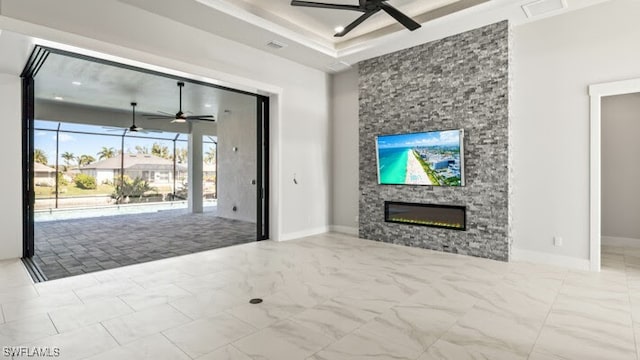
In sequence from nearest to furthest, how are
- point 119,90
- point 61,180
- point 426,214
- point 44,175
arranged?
point 426,214 < point 119,90 < point 44,175 < point 61,180

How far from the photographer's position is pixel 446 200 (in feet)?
17.3

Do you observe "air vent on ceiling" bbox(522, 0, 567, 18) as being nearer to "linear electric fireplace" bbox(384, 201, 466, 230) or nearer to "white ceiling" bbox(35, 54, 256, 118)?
"linear electric fireplace" bbox(384, 201, 466, 230)

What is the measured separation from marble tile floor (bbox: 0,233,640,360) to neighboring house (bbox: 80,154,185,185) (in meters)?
7.96

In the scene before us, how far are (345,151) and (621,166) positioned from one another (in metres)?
4.81

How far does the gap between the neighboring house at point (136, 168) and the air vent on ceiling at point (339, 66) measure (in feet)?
30.4

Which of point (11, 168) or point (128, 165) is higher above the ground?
point (128, 165)

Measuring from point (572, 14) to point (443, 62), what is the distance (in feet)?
5.43

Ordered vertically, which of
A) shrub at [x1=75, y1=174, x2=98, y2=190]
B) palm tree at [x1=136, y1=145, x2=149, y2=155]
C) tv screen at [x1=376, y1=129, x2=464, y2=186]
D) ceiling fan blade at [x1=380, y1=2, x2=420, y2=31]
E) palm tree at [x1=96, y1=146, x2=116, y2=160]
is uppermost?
ceiling fan blade at [x1=380, y1=2, x2=420, y2=31]

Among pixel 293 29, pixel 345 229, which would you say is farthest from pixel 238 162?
pixel 293 29

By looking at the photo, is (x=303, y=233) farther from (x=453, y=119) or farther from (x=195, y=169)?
(x=195, y=169)

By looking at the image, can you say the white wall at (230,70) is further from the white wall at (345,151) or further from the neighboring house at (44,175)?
the neighboring house at (44,175)

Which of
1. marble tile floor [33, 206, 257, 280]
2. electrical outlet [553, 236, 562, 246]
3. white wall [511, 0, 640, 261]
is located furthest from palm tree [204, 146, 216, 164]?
electrical outlet [553, 236, 562, 246]

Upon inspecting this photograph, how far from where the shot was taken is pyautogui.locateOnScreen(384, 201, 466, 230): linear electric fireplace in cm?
518

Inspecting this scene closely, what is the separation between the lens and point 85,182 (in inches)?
449
